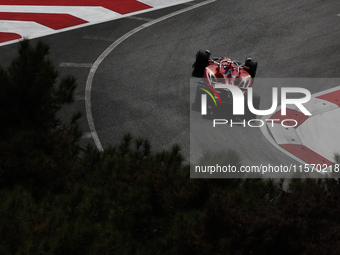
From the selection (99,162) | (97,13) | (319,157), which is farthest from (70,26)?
(99,162)

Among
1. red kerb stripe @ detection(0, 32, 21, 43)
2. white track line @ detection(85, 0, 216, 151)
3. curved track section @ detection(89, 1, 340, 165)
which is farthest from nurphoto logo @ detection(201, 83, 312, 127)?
red kerb stripe @ detection(0, 32, 21, 43)

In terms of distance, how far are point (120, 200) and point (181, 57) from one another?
1127cm

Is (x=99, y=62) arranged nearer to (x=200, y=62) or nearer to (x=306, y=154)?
(x=200, y=62)

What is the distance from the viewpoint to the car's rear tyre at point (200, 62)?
1373 centimetres

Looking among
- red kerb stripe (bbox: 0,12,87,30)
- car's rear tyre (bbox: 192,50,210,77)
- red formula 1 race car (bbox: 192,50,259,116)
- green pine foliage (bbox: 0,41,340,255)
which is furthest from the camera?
red kerb stripe (bbox: 0,12,87,30)

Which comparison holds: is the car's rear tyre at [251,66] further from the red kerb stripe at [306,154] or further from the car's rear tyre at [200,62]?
the red kerb stripe at [306,154]

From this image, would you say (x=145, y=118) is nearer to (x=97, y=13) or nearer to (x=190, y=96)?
(x=190, y=96)

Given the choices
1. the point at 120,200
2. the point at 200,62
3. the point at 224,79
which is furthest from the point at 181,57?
the point at 120,200

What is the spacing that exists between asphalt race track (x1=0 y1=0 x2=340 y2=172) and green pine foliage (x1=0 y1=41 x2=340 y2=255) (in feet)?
16.6

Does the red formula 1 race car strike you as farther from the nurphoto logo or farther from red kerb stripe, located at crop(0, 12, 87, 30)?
red kerb stripe, located at crop(0, 12, 87, 30)

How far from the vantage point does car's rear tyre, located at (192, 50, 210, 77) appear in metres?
13.7

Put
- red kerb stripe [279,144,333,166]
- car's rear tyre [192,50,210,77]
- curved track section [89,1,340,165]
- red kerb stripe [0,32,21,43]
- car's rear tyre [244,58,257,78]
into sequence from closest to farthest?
red kerb stripe [279,144,333,166], curved track section [89,1,340,165], car's rear tyre [244,58,257,78], car's rear tyre [192,50,210,77], red kerb stripe [0,32,21,43]

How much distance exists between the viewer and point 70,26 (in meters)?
17.1

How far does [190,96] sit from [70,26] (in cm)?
703
